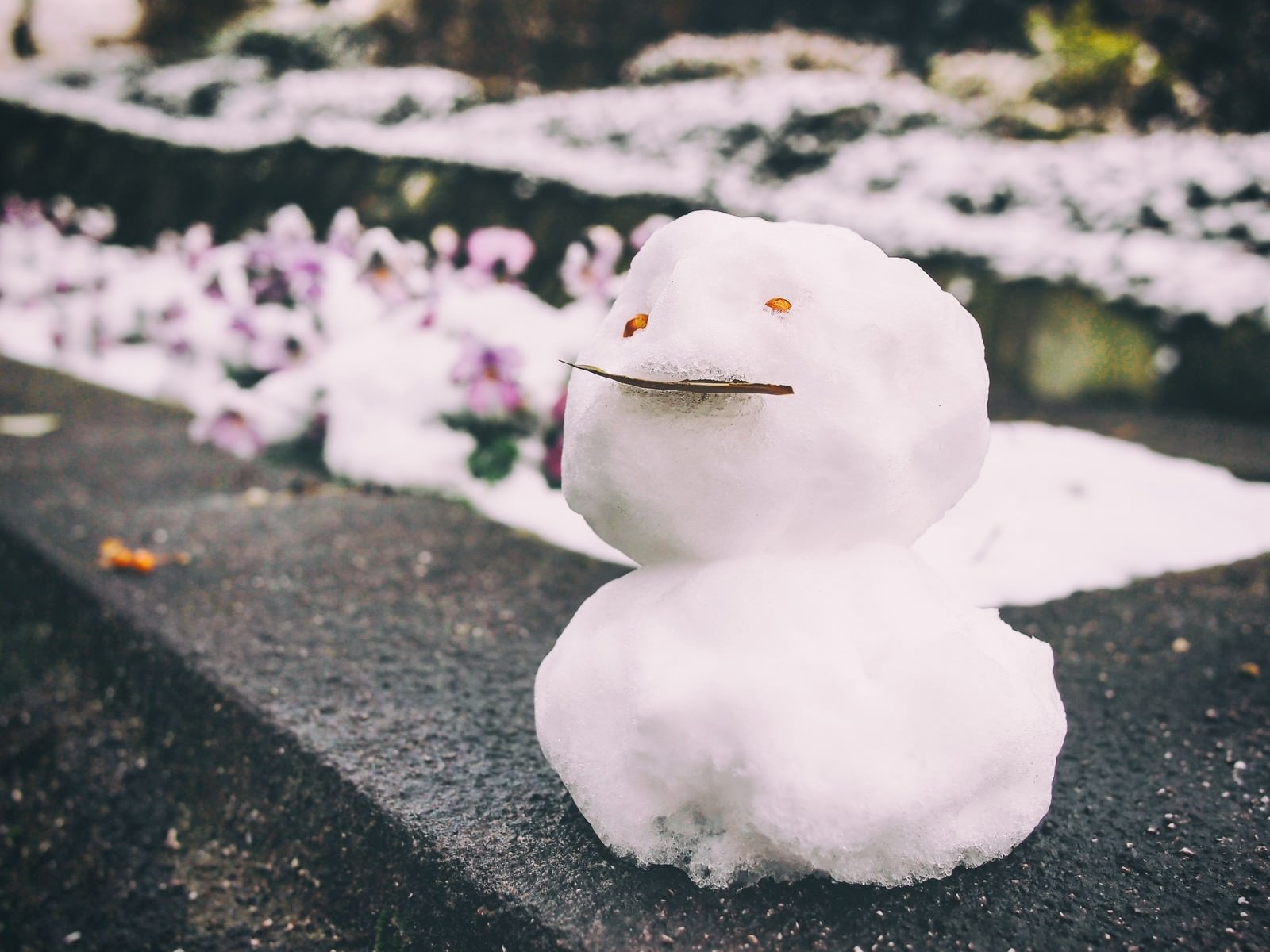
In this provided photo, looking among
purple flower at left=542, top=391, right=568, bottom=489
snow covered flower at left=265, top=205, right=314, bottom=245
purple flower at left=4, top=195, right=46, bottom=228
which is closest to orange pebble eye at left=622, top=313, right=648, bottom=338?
purple flower at left=542, top=391, right=568, bottom=489

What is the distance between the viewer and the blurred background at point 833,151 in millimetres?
3053

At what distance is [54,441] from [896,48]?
6.07 metres

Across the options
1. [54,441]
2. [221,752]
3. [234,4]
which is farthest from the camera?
[234,4]

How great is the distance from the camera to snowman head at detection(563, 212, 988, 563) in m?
0.81

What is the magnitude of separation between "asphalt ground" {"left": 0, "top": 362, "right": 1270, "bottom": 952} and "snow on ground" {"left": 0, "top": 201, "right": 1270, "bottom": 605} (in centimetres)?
13

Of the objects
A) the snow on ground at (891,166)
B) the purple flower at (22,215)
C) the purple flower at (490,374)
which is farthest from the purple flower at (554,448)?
the purple flower at (22,215)

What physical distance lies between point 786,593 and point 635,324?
11.7 inches

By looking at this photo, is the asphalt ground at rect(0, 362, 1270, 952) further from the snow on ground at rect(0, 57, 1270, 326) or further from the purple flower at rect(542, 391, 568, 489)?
the snow on ground at rect(0, 57, 1270, 326)

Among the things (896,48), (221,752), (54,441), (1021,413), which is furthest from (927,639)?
(896,48)

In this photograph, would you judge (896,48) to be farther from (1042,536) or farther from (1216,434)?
(1042,536)

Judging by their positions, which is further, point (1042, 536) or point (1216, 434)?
point (1216, 434)

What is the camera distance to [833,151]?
386 centimetres

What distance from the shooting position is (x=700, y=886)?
0.86 meters

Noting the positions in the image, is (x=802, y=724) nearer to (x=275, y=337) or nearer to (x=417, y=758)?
(x=417, y=758)
